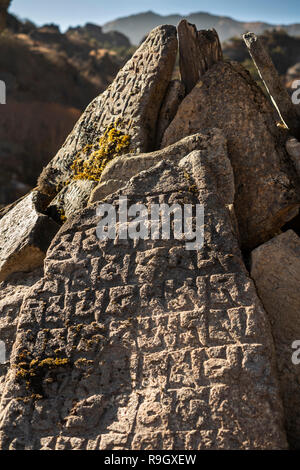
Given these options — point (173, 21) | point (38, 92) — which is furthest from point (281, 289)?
point (173, 21)

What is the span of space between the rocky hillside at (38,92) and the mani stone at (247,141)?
56.1 ft

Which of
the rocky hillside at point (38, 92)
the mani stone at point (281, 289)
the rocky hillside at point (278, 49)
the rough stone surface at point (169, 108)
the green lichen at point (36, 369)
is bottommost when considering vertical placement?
the rocky hillside at point (38, 92)

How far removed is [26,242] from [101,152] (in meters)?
1.02

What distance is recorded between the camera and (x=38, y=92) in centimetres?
3131

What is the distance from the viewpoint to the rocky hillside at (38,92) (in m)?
23.5

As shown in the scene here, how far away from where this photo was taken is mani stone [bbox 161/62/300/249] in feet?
12.4

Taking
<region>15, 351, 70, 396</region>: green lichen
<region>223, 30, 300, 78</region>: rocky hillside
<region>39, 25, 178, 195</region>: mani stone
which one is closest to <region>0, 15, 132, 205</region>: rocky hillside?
<region>223, 30, 300, 78</region>: rocky hillside

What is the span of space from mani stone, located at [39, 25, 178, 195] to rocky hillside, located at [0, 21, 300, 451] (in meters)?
0.02

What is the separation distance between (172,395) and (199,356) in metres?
0.25

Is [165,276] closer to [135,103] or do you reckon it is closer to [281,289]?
[281,289]

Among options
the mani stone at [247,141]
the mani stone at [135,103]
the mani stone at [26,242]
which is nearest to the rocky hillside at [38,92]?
the mani stone at [135,103]

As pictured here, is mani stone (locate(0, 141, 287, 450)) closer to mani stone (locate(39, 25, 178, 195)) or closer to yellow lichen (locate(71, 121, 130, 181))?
yellow lichen (locate(71, 121, 130, 181))

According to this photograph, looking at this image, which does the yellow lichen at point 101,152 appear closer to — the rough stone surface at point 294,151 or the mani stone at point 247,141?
the mani stone at point 247,141

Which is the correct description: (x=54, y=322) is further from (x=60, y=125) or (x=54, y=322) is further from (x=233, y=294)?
(x=60, y=125)
